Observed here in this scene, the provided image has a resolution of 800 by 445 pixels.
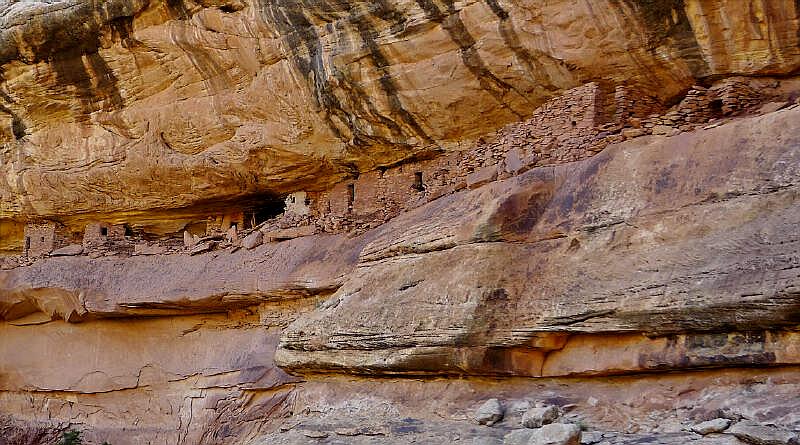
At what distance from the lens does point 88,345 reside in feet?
40.2

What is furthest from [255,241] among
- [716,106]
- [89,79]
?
[716,106]

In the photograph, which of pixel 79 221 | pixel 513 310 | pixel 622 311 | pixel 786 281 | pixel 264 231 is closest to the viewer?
pixel 786 281

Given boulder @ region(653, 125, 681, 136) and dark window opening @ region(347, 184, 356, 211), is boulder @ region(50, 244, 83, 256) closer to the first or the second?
dark window opening @ region(347, 184, 356, 211)

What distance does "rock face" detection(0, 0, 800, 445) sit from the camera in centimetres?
585

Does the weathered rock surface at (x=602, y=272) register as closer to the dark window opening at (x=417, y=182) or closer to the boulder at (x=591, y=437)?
the boulder at (x=591, y=437)

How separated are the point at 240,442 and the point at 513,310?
423 cm

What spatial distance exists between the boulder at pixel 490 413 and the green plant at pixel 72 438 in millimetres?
6942

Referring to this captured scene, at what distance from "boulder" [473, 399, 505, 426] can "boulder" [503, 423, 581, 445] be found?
50 centimetres

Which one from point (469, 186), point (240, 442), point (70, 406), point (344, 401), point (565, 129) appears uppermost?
point (565, 129)

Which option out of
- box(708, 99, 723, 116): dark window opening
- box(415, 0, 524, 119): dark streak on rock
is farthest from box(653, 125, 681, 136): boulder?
box(415, 0, 524, 119): dark streak on rock

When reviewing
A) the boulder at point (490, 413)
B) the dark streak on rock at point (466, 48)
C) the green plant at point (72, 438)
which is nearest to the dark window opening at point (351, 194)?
the dark streak on rock at point (466, 48)

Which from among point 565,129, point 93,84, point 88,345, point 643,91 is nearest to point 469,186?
point 565,129

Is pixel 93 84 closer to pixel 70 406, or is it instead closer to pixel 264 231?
pixel 264 231

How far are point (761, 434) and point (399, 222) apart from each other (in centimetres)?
453
